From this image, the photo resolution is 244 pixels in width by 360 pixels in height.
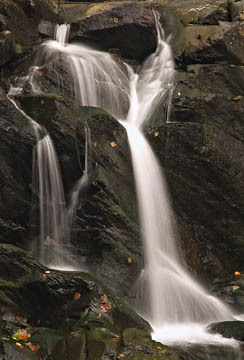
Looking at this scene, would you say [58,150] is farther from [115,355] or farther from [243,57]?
[243,57]

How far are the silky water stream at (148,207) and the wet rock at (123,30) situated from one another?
101 cm

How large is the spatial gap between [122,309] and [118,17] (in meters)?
9.76

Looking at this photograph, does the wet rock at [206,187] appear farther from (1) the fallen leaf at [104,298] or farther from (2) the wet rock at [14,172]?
(1) the fallen leaf at [104,298]

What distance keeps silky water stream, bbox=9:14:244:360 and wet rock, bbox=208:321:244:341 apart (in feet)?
0.43

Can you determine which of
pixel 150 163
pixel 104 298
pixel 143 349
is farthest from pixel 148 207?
pixel 143 349

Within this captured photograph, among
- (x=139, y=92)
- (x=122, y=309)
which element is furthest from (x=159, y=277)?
(x=139, y=92)

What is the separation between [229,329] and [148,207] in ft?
10.0

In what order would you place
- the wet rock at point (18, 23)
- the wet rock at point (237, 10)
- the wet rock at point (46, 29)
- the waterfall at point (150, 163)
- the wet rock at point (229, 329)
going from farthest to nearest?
the wet rock at point (237, 10)
the wet rock at point (46, 29)
the wet rock at point (18, 23)
the waterfall at point (150, 163)
the wet rock at point (229, 329)

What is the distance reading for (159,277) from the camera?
7.66m

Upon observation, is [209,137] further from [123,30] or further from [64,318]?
[64,318]

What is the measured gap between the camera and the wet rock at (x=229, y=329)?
6141 millimetres

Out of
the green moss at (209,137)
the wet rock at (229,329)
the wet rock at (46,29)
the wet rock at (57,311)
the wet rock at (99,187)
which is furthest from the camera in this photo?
the wet rock at (46,29)

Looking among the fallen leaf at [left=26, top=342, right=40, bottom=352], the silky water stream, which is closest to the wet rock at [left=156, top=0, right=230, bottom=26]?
the silky water stream

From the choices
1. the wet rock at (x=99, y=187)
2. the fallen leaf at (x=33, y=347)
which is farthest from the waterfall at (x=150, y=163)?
the fallen leaf at (x=33, y=347)
